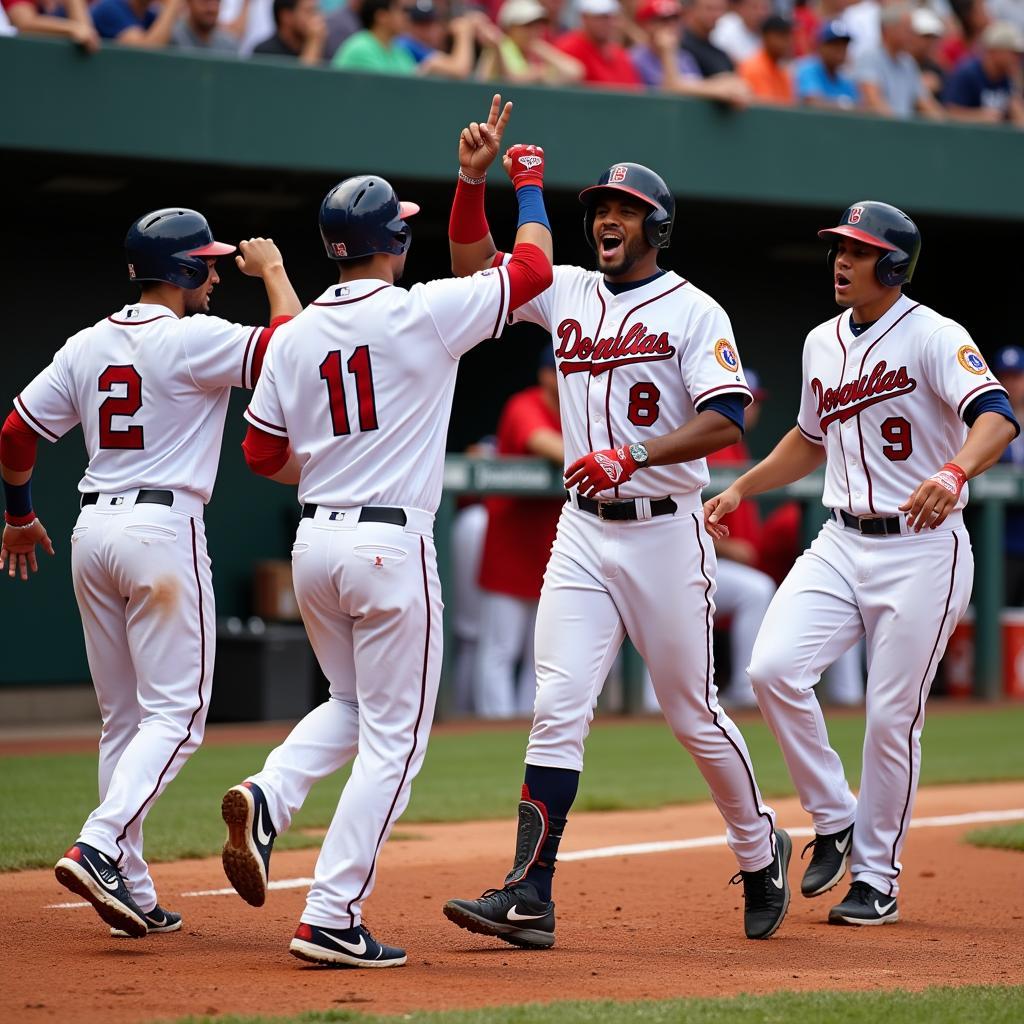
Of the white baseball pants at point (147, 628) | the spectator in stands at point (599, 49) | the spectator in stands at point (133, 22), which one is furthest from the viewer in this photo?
the spectator in stands at point (599, 49)

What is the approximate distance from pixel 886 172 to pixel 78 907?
9.52 meters

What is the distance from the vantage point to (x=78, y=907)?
512cm

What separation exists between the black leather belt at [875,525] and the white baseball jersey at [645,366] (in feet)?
1.98

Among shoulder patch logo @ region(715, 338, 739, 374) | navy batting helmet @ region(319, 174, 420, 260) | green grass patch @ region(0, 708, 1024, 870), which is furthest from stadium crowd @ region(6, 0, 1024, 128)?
shoulder patch logo @ region(715, 338, 739, 374)

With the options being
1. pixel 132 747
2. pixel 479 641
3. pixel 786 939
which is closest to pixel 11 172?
pixel 479 641

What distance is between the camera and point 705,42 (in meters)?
12.8

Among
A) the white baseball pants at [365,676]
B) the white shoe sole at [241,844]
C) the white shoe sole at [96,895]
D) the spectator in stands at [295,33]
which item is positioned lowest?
the white shoe sole at [96,895]

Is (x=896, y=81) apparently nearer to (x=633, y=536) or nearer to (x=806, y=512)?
(x=806, y=512)

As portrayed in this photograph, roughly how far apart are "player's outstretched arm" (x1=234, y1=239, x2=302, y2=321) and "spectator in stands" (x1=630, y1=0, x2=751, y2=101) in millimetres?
7961

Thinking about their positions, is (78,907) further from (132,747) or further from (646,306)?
(646,306)

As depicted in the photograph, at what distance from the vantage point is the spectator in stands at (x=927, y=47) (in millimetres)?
14156

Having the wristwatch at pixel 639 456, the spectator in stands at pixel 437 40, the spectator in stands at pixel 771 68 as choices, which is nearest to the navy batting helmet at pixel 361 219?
the wristwatch at pixel 639 456

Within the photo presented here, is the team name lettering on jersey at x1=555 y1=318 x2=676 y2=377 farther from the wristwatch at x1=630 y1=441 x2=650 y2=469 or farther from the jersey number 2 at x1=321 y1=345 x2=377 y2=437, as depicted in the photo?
the jersey number 2 at x1=321 y1=345 x2=377 y2=437

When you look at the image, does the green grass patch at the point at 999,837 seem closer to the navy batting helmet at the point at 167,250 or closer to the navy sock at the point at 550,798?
the navy sock at the point at 550,798
